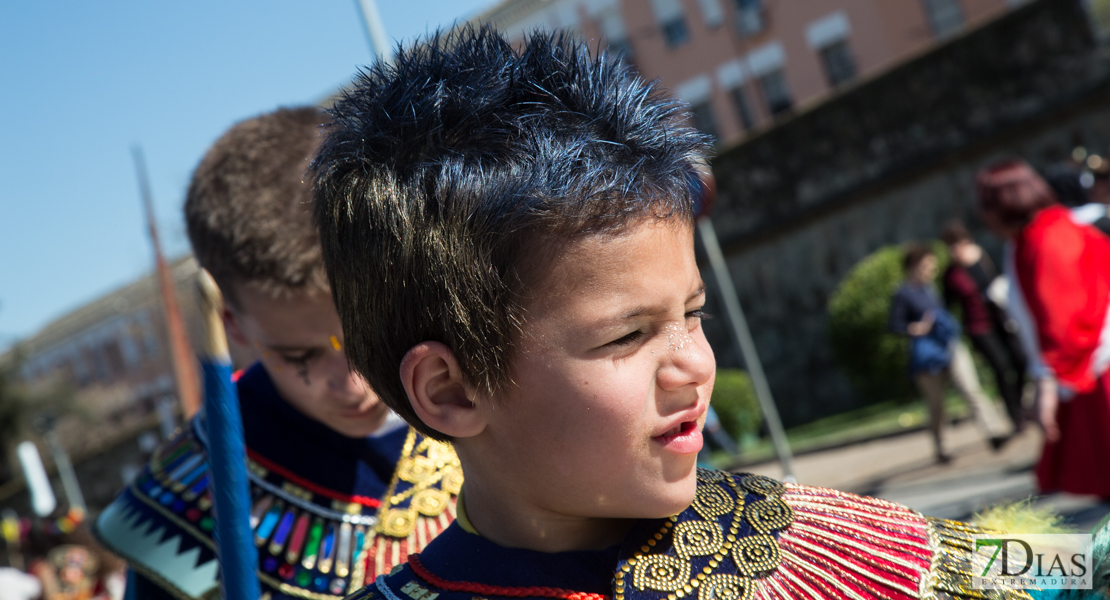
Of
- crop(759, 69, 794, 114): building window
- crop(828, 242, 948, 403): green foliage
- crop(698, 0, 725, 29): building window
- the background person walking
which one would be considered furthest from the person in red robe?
crop(698, 0, 725, 29): building window

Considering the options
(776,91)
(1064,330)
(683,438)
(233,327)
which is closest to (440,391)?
(683,438)

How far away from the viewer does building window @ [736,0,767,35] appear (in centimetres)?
2527

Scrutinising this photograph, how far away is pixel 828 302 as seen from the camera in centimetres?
1459

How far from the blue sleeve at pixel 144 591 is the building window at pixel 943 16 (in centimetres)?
2336

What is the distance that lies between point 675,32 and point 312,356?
2683 cm

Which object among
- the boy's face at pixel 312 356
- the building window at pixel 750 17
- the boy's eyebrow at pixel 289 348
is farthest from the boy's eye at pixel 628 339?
the building window at pixel 750 17

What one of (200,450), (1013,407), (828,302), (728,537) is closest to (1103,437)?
(728,537)

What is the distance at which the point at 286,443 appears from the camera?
200 centimetres

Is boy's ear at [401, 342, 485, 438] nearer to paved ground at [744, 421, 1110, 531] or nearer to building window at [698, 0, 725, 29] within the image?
paved ground at [744, 421, 1110, 531]

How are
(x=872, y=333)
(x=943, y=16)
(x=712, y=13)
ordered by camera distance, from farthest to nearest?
(x=712, y=13) < (x=943, y=16) < (x=872, y=333)

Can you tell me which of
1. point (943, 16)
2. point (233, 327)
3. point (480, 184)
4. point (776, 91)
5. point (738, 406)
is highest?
point (480, 184)

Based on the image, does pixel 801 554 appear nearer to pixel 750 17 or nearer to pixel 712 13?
pixel 750 17

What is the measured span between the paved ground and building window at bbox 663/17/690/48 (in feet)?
62.2

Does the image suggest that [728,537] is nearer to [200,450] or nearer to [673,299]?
[673,299]
